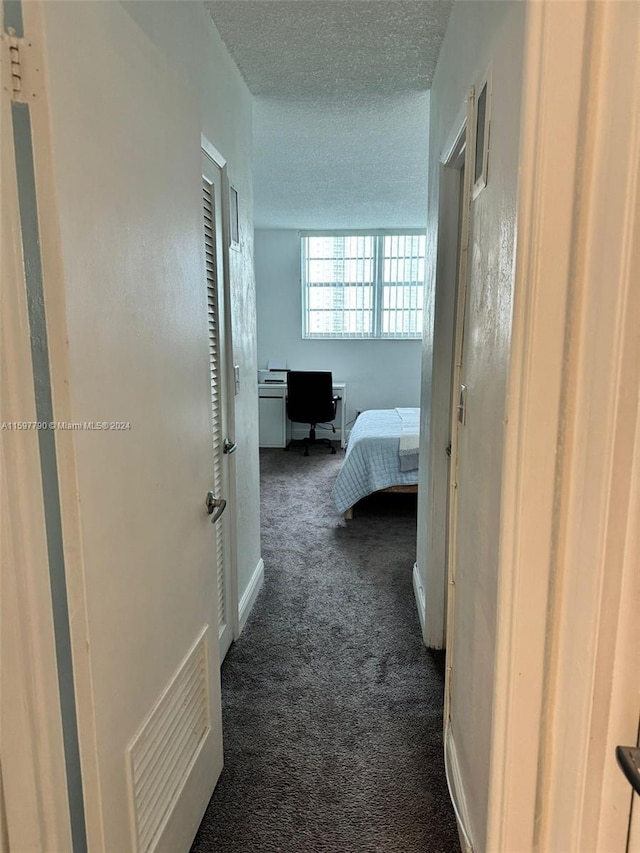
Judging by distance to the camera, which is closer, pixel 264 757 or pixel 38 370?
pixel 38 370

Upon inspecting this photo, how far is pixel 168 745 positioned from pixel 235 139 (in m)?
2.25

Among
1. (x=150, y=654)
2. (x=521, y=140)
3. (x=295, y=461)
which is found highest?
(x=521, y=140)

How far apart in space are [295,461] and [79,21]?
5.00m

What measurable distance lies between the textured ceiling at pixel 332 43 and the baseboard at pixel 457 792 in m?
2.41

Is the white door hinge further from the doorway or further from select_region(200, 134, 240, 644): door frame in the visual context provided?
select_region(200, 134, 240, 644): door frame

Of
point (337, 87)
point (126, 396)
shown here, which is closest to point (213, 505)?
point (126, 396)

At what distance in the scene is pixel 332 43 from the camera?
208cm

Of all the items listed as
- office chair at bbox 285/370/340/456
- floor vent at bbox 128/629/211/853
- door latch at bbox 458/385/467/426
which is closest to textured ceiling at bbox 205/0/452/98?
door latch at bbox 458/385/467/426

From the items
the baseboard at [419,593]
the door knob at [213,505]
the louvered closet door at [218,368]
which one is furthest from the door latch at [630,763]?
the baseboard at [419,593]

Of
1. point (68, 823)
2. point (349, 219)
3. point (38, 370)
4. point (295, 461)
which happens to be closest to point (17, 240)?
point (38, 370)

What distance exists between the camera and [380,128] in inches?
119

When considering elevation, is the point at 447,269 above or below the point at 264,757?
above

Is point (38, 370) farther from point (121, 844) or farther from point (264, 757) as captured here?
point (264, 757)

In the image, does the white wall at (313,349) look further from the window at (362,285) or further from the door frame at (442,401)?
the door frame at (442,401)
